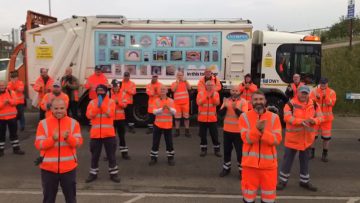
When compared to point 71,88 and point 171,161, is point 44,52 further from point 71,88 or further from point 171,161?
point 171,161

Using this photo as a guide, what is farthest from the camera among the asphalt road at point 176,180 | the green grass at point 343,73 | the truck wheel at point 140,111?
the green grass at point 343,73

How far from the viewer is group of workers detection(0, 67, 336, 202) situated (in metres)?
4.40

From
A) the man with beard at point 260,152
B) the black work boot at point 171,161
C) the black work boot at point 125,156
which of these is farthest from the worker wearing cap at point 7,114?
the man with beard at point 260,152

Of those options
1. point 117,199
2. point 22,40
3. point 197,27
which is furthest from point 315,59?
point 22,40

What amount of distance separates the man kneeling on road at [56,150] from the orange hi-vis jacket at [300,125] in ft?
10.8

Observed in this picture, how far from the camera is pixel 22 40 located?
1255 cm

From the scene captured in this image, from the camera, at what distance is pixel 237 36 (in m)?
11.7

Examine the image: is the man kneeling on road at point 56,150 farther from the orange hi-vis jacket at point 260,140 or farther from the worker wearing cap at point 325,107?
the worker wearing cap at point 325,107

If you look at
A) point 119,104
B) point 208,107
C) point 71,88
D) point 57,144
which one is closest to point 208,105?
point 208,107

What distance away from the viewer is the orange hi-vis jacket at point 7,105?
27.1 feet

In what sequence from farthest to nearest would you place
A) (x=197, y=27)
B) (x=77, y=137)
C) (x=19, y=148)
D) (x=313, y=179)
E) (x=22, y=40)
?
(x=22, y=40), (x=197, y=27), (x=19, y=148), (x=313, y=179), (x=77, y=137)

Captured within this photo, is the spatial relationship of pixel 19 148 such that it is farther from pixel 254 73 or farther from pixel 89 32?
pixel 254 73

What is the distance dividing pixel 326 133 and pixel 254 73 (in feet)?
14.7

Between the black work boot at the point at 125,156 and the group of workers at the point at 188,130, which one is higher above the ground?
the group of workers at the point at 188,130
